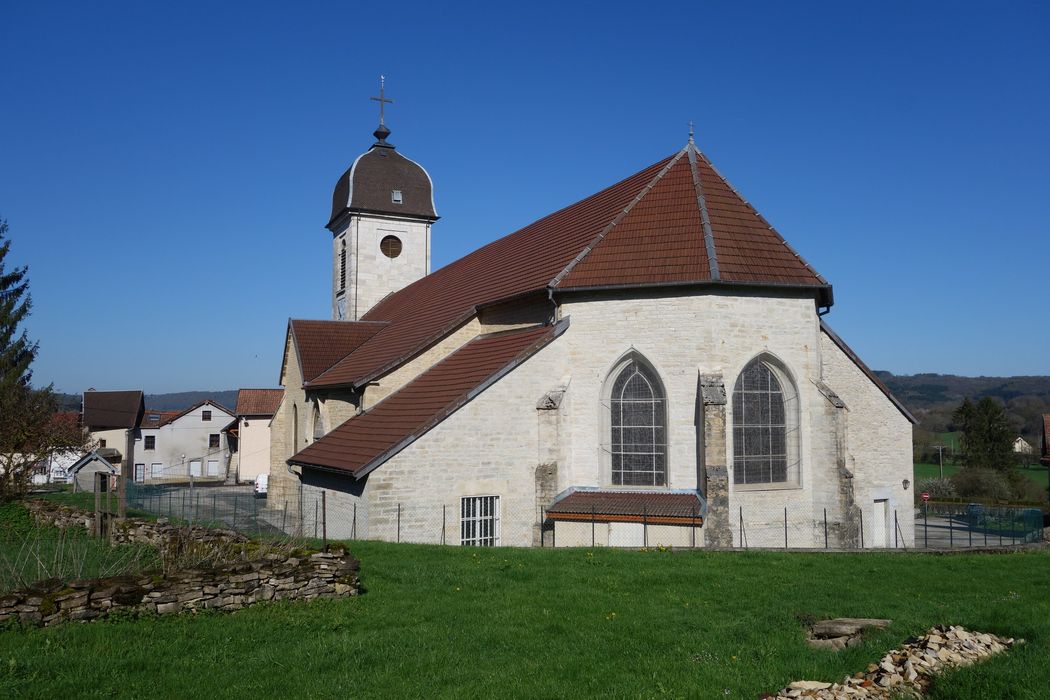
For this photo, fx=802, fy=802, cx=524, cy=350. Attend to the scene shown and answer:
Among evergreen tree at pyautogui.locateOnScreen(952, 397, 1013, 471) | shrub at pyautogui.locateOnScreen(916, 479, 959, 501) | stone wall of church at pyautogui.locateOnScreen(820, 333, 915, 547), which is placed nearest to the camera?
stone wall of church at pyautogui.locateOnScreen(820, 333, 915, 547)

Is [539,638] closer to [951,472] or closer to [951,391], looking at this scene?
[951,472]

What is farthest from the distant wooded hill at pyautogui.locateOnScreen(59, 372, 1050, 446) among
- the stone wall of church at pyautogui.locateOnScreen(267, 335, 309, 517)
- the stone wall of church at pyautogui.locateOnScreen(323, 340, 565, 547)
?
the stone wall of church at pyautogui.locateOnScreen(323, 340, 565, 547)

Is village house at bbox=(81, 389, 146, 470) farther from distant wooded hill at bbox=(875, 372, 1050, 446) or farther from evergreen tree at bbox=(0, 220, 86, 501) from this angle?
distant wooded hill at bbox=(875, 372, 1050, 446)

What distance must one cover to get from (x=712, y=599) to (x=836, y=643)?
2339mm

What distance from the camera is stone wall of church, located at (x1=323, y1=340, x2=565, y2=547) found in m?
16.9

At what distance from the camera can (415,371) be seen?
22.1m

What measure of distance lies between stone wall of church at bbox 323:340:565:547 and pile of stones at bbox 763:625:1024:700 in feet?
36.2

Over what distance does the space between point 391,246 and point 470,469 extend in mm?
22642

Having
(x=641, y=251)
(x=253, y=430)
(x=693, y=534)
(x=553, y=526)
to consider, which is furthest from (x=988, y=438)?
(x=553, y=526)

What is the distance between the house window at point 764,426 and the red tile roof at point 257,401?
4154 centimetres

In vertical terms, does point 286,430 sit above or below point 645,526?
above

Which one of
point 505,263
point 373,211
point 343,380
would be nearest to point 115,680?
point 343,380

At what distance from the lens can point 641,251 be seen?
1859cm

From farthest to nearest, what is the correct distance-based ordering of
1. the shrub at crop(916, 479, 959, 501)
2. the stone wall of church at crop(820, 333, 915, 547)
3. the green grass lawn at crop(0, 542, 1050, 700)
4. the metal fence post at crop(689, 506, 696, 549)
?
the shrub at crop(916, 479, 959, 501)
the stone wall of church at crop(820, 333, 915, 547)
the metal fence post at crop(689, 506, 696, 549)
the green grass lawn at crop(0, 542, 1050, 700)
